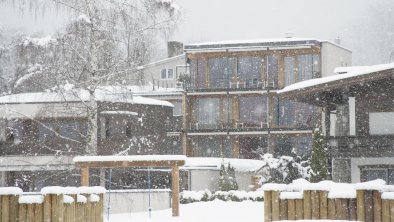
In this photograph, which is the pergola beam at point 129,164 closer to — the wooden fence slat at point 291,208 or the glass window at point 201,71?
the wooden fence slat at point 291,208

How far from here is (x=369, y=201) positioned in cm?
1123

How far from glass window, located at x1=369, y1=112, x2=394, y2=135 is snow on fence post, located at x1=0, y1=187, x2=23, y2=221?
16.5 m

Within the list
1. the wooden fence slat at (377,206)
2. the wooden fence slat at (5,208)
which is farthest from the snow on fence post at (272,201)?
the wooden fence slat at (5,208)

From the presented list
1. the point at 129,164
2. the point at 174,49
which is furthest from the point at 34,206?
the point at 174,49

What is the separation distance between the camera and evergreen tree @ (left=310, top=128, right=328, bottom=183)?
25.3 meters

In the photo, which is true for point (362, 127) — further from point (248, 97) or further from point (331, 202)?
point (248, 97)

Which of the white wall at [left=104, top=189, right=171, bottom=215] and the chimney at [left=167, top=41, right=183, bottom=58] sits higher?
the chimney at [left=167, top=41, right=183, bottom=58]

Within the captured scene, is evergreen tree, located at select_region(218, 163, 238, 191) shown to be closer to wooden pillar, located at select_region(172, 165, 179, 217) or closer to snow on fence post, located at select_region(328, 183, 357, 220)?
wooden pillar, located at select_region(172, 165, 179, 217)

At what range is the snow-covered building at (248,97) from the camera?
4425 cm

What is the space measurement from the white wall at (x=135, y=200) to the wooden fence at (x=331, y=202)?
10503mm

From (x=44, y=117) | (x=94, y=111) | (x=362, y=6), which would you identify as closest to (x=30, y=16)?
(x=94, y=111)

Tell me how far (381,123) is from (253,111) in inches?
839

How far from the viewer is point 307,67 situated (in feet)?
146

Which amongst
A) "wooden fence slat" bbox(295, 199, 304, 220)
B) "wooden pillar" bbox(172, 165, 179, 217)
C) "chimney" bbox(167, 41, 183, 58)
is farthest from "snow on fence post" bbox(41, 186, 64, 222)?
"chimney" bbox(167, 41, 183, 58)
